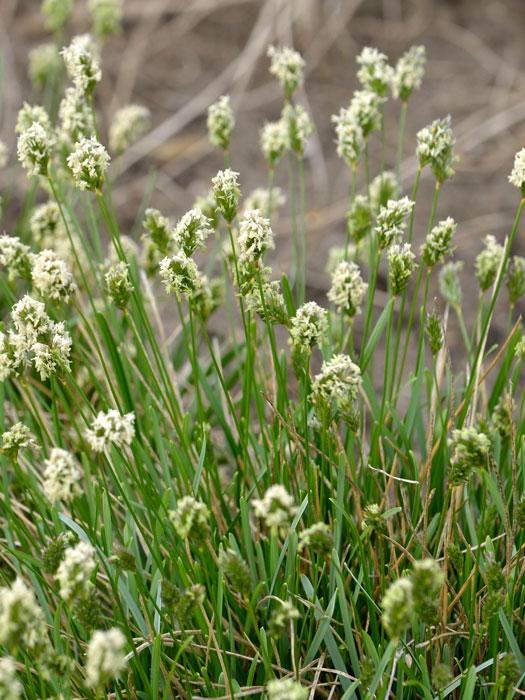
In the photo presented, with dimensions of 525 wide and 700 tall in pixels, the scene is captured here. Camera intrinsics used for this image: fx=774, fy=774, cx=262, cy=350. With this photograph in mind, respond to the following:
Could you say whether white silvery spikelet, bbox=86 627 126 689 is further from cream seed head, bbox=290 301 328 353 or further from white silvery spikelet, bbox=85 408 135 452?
cream seed head, bbox=290 301 328 353

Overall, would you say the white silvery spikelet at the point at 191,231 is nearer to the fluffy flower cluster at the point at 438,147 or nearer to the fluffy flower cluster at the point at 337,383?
the fluffy flower cluster at the point at 337,383

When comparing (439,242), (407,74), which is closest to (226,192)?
(439,242)


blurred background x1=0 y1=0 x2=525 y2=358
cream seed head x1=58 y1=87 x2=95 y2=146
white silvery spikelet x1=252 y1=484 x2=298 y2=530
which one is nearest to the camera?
white silvery spikelet x1=252 y1=484 x2=298 y2=530

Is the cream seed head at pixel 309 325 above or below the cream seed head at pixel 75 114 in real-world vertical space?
below

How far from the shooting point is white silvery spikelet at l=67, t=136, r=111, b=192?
1629mm

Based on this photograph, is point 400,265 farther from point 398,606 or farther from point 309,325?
point 398,606

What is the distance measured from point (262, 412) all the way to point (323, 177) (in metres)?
3.65

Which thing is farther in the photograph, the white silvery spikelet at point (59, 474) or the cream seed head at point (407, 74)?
the cream seed head at point (407, 74)

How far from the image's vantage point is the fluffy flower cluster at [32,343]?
153 centimetres

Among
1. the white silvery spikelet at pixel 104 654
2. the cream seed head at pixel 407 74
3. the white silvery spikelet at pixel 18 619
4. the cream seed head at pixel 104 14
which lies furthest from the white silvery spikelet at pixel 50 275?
the cream seed head at pixel 104 14

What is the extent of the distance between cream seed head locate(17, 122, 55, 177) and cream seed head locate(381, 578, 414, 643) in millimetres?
1194

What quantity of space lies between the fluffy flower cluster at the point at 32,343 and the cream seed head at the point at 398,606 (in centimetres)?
80

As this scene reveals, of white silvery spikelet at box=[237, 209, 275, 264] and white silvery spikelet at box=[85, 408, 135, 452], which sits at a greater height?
white silvery spikelet at box=[237, 209, 275, 264]

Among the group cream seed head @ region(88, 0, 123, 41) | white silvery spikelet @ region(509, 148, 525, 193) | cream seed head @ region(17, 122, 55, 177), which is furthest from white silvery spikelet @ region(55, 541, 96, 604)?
cream seed head @ region(88, 0, 123, 41)
